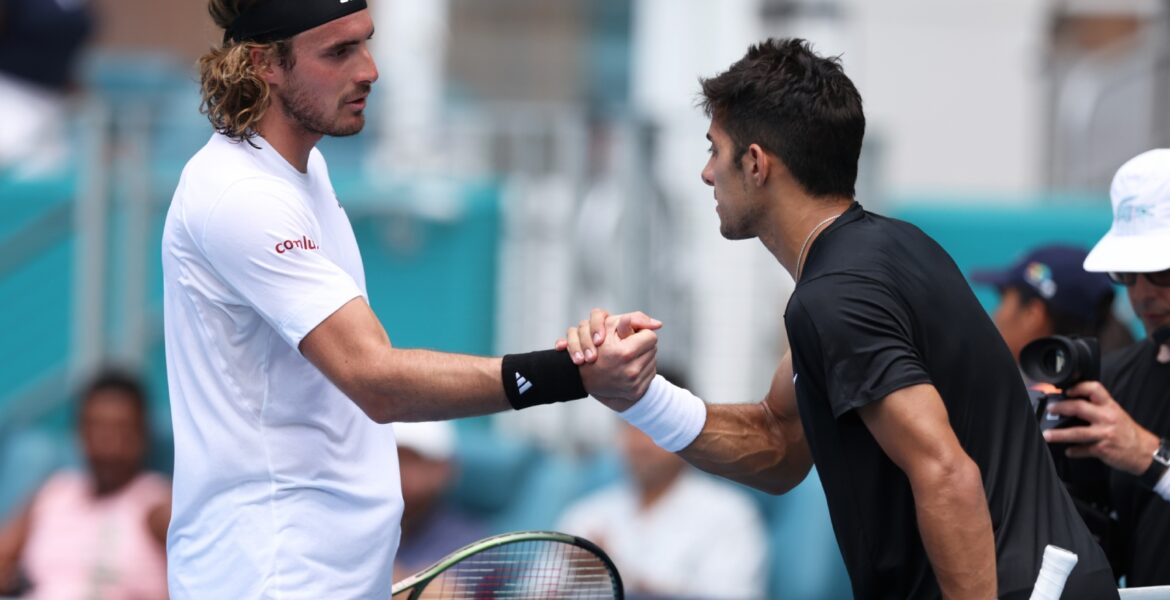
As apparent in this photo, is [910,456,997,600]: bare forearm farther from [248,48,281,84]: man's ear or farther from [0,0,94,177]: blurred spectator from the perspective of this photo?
[0,0,94,177]: blurred spectator

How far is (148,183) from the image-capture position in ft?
23.7

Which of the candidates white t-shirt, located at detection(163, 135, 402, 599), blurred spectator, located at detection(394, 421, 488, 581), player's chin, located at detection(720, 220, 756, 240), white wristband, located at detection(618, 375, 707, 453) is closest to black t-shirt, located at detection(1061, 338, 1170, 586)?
white wristband, located at detection(618, 375, 707, 453)

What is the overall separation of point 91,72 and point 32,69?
6.32ft

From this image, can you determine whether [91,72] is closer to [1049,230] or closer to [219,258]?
[1049,230]

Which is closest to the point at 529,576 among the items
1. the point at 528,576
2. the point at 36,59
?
Answer: the point at 528,576

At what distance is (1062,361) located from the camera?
3.09 metres

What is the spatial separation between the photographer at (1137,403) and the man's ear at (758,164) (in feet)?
2.75

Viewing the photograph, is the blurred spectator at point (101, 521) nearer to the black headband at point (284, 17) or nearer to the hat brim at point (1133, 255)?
the black headband at point (284, 17)

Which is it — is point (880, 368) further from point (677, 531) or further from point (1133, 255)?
point (677, 531)

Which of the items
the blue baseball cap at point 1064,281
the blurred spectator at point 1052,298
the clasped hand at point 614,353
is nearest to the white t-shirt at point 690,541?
the blurred spectator at point 1052,298

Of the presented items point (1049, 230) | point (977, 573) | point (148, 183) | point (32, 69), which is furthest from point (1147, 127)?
point (32, 69)

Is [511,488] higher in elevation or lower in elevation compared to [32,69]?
lower

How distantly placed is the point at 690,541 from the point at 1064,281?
252 centimetres

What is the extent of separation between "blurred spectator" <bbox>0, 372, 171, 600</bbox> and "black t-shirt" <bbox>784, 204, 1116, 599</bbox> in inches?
156
